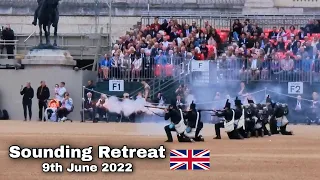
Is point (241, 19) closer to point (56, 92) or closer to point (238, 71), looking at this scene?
point (238, 71)

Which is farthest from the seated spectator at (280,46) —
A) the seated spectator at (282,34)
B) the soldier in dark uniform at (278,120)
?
the soldier in dark uniform at (278,120)

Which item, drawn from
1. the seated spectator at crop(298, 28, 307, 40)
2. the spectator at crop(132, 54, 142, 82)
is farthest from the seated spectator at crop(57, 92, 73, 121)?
the seated spectator at crop(298, 28, 307, 40)

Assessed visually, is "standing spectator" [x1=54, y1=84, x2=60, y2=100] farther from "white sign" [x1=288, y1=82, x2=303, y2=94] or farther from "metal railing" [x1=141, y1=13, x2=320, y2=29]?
"white sign" [x1=288, y1=82, x2=303, y2=94]

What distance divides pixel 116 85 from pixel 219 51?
4.69 metres

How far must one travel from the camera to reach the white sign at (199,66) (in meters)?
44.2

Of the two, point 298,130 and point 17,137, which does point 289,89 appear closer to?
point 298,130

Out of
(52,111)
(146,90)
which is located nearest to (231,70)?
(146,90)

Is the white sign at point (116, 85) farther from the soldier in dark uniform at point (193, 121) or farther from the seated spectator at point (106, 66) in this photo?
the soldier in dark uniform at point (193, 121)

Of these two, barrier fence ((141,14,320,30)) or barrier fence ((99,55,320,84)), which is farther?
barrier fence ((141,14,320,30))

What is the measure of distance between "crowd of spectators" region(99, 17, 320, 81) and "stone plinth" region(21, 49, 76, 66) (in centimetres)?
176

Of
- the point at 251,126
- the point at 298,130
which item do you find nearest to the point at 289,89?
the point at 298,130

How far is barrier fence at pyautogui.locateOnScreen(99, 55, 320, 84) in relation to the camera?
144ft

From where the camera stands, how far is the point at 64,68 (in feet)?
155

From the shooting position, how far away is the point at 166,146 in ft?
95.3
